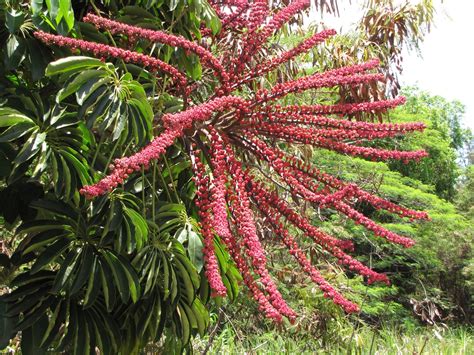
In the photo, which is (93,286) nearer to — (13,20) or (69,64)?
(69,64)

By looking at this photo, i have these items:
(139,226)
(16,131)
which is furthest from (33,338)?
(16,131)

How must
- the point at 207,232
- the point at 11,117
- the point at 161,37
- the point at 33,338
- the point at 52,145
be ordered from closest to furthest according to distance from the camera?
the point at 207,232, the point at 161,37, the point at 11,117, the point at 52,145, the point at 33,338

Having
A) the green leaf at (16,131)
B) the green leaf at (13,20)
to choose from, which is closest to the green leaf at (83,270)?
the green leaf at (16,131)

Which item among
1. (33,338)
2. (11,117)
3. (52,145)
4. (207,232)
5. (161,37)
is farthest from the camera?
(33,338)

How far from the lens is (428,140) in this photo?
1783 centimetres

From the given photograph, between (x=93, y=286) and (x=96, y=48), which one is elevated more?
(x=96, y=48)

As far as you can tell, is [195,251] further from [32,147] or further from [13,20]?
[13,20]

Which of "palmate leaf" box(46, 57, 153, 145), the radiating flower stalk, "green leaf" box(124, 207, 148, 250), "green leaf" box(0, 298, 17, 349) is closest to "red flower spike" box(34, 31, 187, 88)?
the radiating flower stalk

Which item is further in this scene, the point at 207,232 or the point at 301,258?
the point at 301,258

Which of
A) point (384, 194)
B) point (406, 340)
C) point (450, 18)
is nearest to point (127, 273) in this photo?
point (406, 340)

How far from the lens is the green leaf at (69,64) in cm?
154

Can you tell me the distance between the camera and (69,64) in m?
1.57

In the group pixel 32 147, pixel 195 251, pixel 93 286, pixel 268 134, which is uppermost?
pixel 268 134

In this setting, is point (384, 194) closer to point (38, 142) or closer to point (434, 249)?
point (434, 249)
